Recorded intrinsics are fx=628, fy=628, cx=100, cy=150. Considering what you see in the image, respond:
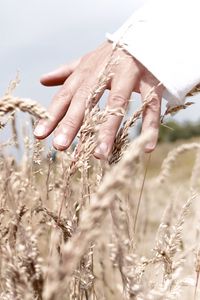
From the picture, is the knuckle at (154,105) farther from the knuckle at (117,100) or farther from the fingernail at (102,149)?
the fingernail at (102,149)

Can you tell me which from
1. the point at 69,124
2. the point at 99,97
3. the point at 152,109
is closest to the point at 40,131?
the point at 69,124

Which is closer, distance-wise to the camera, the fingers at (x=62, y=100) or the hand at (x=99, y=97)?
the hand at (x=99, y=97)

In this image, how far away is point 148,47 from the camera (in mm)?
1692

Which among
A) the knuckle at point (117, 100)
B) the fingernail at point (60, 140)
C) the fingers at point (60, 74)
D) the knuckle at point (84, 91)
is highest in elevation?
the fingers at point (60, 74)

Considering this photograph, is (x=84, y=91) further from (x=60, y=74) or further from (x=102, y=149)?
(x=60, y=74)

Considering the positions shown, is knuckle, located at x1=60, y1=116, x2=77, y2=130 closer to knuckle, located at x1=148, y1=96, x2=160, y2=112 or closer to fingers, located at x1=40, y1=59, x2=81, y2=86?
knuckle, located at x1=148, y1=96, x2=160, y2=112

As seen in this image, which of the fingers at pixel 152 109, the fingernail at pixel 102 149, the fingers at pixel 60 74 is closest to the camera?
the fingernail at pixel 102 149

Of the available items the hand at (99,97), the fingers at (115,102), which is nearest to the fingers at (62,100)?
the hand at (99,97)

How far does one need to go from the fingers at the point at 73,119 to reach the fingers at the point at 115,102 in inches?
2.5

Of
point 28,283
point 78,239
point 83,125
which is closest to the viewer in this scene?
point 78,239

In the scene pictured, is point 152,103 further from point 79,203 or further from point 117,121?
point 79,203

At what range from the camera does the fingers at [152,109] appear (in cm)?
162

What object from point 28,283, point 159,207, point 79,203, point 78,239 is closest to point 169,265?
point 79,203

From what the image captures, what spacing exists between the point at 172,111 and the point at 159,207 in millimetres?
8199
